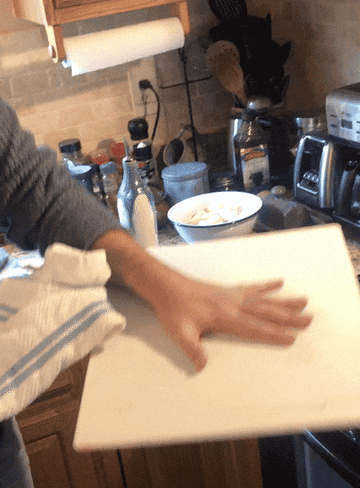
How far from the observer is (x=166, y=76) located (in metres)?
1.95

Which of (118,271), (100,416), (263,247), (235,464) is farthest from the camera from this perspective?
(235,464)

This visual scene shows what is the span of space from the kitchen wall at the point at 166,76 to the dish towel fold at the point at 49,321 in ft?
4.01

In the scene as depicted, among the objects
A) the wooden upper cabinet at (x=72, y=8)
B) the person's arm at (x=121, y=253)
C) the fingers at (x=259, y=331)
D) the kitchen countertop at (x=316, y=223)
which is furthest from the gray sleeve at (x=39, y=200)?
the wooden upper cabinet at (x=72, y=8)

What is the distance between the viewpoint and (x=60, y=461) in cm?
138

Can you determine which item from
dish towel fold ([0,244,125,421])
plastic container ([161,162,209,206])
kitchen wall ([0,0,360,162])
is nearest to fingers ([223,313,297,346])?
dish towel fold ([0,244,125,421])

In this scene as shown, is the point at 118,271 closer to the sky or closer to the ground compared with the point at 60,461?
closer to the sky

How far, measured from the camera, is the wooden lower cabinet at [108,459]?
4.24 feet

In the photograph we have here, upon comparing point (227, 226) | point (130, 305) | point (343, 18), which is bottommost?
point (227, 226)

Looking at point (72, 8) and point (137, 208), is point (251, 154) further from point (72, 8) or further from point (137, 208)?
point (72, 8)

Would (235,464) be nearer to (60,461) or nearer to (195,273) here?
(60,461)

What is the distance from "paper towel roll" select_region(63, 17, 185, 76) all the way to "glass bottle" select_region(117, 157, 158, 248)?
34cm

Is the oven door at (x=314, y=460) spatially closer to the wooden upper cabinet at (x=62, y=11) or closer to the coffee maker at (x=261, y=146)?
the coffee maker at (x=261, y=146)

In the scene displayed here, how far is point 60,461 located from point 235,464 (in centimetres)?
41

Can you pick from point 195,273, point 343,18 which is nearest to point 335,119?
point 343,18
